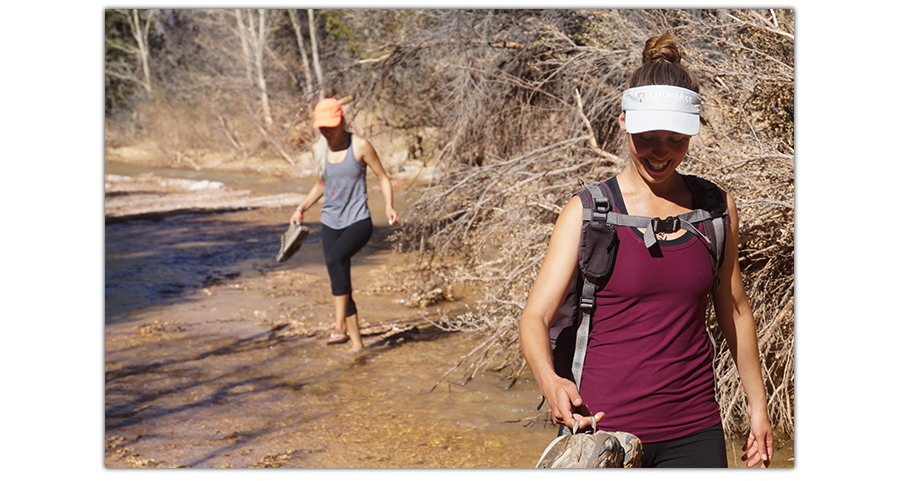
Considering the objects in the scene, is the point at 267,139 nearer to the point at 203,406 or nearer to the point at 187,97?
the point at 187,97

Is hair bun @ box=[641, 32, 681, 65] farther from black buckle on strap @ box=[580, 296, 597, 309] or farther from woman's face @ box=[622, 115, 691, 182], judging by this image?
black buckle on strap @ box=[580, 296, 597, 309]

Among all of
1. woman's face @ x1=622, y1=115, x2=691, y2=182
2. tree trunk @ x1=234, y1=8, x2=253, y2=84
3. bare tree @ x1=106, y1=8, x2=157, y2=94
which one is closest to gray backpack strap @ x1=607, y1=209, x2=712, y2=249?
woman's face @ x1=622, y1=115, x2=691, y2=182

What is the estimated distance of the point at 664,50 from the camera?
180 centimetres

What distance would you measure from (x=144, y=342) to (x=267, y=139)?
33.9 ft

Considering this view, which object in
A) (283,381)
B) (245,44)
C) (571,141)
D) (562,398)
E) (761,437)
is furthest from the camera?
(245,44)

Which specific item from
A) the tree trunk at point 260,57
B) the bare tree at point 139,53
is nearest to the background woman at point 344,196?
the bare tree at point 139,53

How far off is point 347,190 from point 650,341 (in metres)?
3.51

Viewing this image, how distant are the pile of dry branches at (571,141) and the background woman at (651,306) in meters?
1.54

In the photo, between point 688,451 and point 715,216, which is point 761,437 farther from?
point 715,216

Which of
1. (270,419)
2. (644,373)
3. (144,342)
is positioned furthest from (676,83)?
(144,342)

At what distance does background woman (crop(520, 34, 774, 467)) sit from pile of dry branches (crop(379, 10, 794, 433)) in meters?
1.54

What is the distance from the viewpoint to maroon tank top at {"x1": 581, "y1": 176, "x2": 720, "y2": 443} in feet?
5.47

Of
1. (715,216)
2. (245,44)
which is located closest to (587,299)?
(715,216)

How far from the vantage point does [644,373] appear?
67.2 inches
